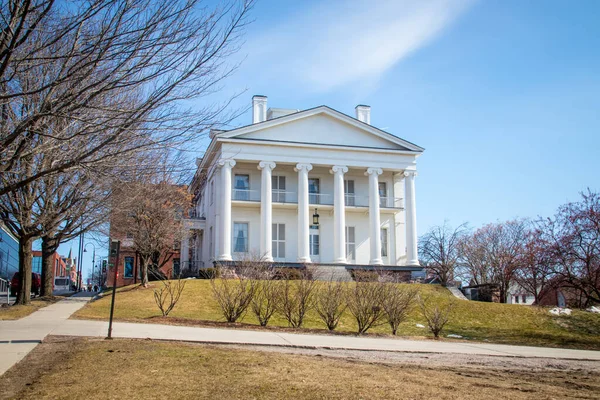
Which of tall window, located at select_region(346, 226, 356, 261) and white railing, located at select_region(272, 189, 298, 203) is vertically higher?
white railing, located at select_region(272, 189, 298, 203)

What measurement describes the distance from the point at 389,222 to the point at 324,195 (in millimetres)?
5622

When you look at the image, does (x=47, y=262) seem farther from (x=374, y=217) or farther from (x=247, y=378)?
(x=247, y=378)

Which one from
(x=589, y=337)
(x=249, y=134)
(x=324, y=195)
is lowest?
(x=589, y=337)

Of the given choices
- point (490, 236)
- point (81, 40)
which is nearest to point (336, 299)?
Answer: point (81, 40)

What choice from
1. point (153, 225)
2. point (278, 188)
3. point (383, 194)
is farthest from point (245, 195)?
point (383, 194)

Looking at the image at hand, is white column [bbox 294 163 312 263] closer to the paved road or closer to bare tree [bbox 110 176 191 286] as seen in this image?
bare tree [bbox 110 176 191 286]

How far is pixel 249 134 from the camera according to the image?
39.7 metres

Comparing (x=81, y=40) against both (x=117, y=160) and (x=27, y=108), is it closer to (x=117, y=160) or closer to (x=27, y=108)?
(x=117, y=160)

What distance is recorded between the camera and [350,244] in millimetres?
42812

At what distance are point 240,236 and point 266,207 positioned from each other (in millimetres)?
3536

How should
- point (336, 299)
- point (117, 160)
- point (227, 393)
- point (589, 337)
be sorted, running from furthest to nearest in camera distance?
point (589, 337) → point (336, 299) → point (117, 160) → point (227, 393)

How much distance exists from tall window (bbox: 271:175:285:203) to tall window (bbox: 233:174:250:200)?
74.0 inches

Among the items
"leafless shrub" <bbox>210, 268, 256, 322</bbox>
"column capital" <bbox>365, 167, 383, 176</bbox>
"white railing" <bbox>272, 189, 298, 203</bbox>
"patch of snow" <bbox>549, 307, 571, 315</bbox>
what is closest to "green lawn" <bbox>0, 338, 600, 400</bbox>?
"leafless shrub" <bbox>210, 268, 256, 322</bbox>

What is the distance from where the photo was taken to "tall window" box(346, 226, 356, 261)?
42500mm
